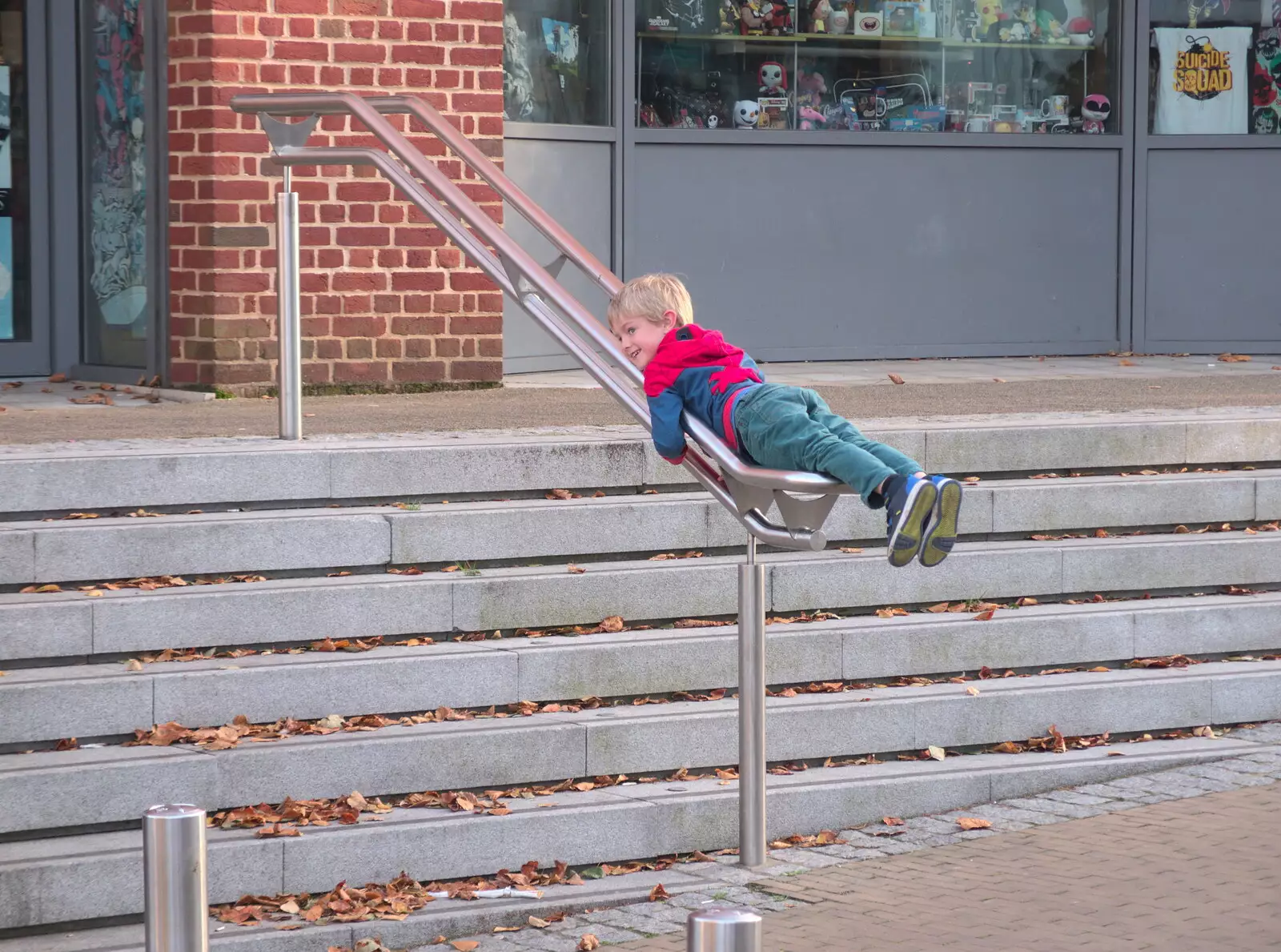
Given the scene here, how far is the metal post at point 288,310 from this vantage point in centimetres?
665

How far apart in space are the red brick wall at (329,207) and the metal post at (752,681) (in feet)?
14.2

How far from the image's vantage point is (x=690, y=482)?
22.3 feet

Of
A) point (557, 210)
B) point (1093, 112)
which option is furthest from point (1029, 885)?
point (1093, 112)

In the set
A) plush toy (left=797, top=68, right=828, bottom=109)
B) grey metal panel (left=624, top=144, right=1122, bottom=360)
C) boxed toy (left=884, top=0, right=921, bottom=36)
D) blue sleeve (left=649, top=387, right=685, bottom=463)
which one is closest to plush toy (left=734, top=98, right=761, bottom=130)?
grey metal panel (left=624, top=144, right=1122, bottom=360)

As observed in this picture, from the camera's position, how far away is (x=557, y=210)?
35.3 feet

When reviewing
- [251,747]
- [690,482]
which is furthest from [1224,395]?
A: [251,747]

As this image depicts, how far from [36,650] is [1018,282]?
8078mm

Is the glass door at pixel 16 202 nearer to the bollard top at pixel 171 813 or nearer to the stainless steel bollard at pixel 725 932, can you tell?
the bollard top at pixel 171 813

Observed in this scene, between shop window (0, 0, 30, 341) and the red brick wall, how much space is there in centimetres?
130

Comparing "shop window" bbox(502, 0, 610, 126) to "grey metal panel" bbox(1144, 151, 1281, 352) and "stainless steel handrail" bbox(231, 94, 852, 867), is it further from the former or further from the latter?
"grey metal panel" bbox(1144, 151, 1281, 352)

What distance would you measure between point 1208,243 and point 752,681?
8.42 meters

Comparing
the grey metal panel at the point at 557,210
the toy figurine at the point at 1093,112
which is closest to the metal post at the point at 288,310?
the grey metal panel at the point at 557,210

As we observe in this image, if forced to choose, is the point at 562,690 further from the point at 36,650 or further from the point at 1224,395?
the point at 1224,395

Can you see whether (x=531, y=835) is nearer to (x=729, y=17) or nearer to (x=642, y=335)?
(x=642, y=335)
